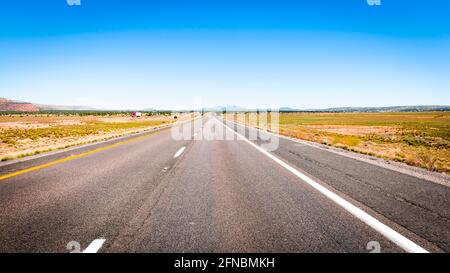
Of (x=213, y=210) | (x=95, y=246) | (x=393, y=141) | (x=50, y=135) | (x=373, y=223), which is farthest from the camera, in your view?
(x=50, y=135)

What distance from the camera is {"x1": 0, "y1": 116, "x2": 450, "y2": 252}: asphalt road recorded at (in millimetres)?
3402

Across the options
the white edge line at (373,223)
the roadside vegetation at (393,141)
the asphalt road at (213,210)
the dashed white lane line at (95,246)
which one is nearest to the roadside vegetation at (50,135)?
the asphalt road at (213,210)

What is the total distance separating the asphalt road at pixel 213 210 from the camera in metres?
3.40

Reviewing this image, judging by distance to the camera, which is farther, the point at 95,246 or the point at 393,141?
the point at 393,141

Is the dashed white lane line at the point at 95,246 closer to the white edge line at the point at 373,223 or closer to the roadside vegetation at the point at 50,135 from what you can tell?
the white edge line at the point at 373,223

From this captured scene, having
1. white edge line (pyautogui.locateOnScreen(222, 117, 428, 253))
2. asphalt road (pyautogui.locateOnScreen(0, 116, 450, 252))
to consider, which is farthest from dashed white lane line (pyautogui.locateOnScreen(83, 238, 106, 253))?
white edge line (pyautogui.locateOnScreen(222, 117, 428, 253))

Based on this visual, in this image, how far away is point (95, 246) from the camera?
3.24m

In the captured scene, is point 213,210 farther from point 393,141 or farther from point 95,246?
point 393,141

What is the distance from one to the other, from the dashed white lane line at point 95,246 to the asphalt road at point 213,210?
6 centimetres

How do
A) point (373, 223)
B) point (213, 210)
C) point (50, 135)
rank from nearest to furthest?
1. point (373, 223)
2. point (213, 210)
3. point (50, 135)

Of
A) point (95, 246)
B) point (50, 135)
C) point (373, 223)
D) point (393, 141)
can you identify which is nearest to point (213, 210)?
point (95, 246)

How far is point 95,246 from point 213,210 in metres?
1.88

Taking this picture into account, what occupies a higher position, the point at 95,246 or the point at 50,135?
the point at 95,246
